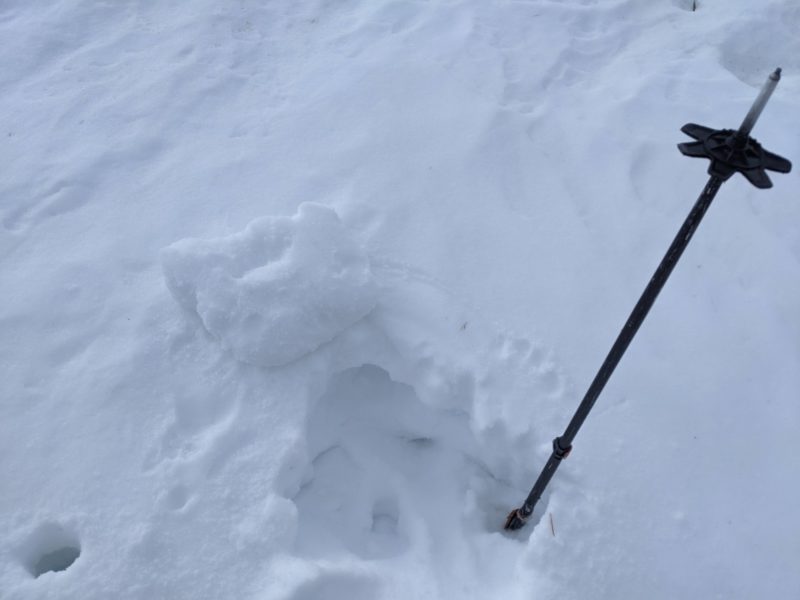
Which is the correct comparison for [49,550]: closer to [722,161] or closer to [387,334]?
[387,334]

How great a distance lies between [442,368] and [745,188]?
66.6 inches

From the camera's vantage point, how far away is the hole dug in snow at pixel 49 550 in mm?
1950

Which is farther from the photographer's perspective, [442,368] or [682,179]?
[682,179]

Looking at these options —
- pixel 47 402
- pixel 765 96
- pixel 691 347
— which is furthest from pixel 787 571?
pixel 47 402

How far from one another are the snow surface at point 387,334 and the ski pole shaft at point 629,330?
233 millimetres

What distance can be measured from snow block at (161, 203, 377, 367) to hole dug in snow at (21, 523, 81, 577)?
2.53 feet

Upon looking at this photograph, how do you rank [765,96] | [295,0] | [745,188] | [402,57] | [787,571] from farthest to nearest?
[295,0], [402,57], [745,188], [787,571], [765,96]

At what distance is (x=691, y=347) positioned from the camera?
2.37 meters

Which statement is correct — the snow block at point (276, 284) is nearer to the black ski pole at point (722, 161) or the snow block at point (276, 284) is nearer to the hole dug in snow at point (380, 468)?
the hole dug in snow at point (380, 468)

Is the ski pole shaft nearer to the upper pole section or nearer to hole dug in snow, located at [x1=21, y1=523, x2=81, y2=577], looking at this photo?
the upper pole section

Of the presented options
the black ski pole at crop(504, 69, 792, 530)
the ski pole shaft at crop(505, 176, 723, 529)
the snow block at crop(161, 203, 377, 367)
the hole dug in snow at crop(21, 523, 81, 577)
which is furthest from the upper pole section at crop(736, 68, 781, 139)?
the hole dug in snow at crop(21, 523, 81, 577)

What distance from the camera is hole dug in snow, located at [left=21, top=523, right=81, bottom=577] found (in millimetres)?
1950

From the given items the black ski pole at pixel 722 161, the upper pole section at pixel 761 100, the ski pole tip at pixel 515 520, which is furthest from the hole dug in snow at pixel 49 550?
the upper pole section at pixel 761 100

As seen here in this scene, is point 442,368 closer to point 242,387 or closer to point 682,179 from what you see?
point 242,387
